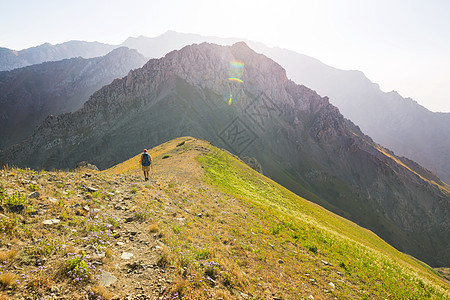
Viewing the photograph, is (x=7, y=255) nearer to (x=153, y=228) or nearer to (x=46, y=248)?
(x=46, y=248)

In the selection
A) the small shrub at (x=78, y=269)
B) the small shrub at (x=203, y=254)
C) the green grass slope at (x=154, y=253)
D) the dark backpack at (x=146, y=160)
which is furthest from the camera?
the dark backpack at (x=146, y=160)

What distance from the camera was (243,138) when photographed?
151 metres

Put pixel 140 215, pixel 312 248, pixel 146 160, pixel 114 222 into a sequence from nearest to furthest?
pixel 114 222 → pixel 140 215 → pixel 312 248 → pixel 146 160

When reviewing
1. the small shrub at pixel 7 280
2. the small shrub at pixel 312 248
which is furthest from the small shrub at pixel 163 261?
the small shrub at pixel 312 248

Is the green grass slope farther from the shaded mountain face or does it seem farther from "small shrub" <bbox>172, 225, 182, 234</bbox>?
the shaded mountain face

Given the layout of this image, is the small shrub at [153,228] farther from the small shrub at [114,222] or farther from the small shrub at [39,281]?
the small shrub at [39,281]

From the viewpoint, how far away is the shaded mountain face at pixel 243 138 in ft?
418

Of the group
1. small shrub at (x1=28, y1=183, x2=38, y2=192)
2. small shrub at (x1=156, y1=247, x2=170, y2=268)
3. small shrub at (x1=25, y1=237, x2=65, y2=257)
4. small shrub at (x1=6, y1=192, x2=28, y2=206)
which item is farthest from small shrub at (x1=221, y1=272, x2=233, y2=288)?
small shrub at (x1=28, y1=183, x2=38, y2=192)

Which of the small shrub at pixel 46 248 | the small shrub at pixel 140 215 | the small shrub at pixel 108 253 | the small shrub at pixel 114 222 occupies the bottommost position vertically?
the small shrub at pixel 114 222

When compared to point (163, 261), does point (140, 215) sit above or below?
below

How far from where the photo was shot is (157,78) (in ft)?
511

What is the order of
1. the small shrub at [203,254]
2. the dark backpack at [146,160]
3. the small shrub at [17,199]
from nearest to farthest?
the small shrub at [17,199], the small shrub at [203,254], the dark backpack at [146,160]

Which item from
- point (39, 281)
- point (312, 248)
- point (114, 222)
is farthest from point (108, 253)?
point (312, 248)

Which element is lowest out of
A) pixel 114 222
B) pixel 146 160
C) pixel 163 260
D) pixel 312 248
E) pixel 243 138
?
pixel 312 248
